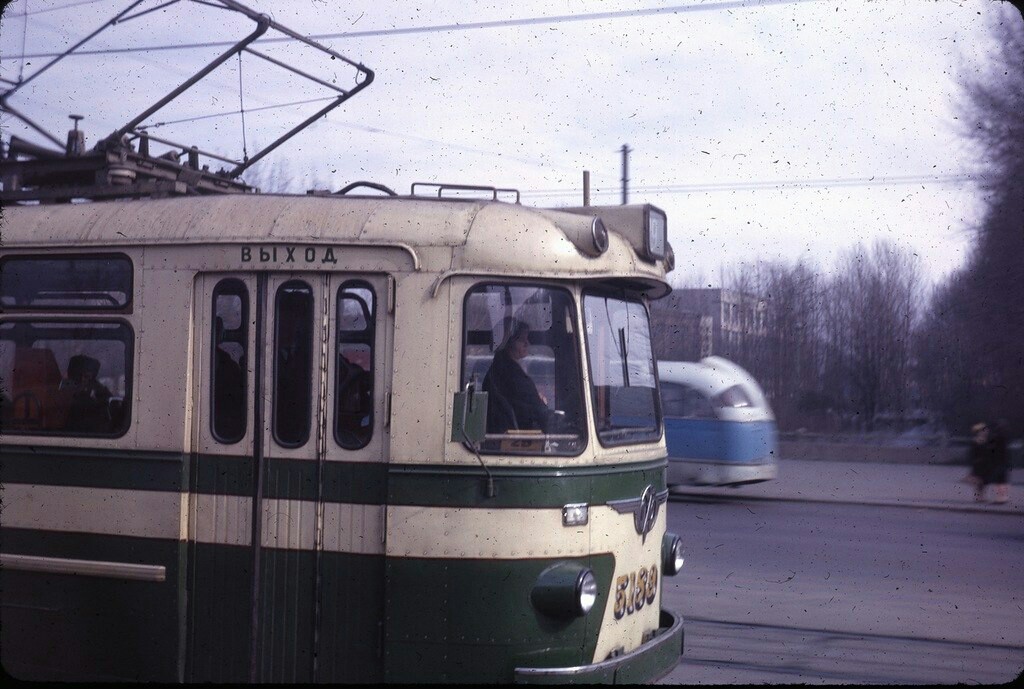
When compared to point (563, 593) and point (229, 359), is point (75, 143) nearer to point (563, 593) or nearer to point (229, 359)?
point (229, 359)

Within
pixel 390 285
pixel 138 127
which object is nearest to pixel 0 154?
pixel 138 127

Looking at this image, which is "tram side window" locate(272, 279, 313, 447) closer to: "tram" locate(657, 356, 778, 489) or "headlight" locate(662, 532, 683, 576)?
"headlight" locate(662, 532, 683, 576)

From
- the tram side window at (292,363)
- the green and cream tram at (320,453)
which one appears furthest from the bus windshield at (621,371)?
the tram side window at (292,363)

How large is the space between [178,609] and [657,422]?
9.22ft

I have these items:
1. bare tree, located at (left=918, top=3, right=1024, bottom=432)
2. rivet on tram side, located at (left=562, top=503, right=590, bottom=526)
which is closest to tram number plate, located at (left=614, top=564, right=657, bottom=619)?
rivet on tram side, located at (left=562, top=503, right=590, bottom=526)

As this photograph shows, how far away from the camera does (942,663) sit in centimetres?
777

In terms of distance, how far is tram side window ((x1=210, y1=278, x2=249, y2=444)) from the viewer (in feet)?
17.2

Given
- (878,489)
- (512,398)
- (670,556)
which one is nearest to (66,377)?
(512,398)

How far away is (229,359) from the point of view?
5.29 m

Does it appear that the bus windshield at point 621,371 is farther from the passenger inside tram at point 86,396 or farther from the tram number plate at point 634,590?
the passenger inside tram at point 86,396

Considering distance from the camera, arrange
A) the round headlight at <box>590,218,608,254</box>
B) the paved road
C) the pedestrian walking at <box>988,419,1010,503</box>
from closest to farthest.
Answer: the round headlight at <box>590,218,608,254</box>, the paved road, the pedestrian walking at <box>988,419,1010,503</box>

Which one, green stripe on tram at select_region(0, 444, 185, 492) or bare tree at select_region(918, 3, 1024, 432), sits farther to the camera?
bare tree at select_region(918, 3, 1024, 432)

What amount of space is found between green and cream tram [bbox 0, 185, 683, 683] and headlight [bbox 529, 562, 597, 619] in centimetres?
1

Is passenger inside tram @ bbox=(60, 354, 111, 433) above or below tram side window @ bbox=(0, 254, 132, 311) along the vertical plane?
below
